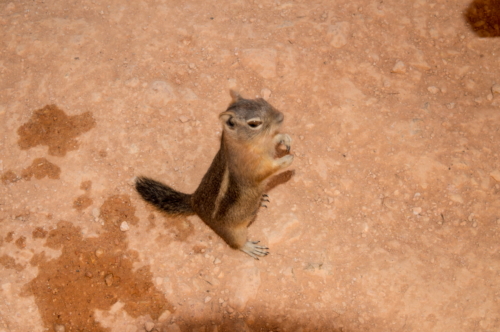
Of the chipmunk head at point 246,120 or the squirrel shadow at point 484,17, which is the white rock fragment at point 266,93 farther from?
the squirrel shadow at point 484,17

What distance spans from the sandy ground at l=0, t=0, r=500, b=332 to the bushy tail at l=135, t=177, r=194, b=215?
222 millimetres

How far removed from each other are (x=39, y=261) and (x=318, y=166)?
3391mm

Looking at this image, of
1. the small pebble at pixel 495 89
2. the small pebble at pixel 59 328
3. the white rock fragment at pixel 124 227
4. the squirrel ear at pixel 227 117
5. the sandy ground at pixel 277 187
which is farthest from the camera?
the small pebble at pixel 495 89

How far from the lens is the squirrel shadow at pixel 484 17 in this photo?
5770 millimetres

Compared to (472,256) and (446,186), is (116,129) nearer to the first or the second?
(446,186)

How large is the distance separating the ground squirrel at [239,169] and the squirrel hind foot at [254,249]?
94 millimetres

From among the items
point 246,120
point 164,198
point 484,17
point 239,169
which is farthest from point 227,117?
point 484,17

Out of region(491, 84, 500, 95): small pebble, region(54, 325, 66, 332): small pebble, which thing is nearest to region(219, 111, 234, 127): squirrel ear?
region(54, 325, 66, 332): small pebble

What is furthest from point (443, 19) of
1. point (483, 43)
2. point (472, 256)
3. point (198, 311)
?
point (198, 311)

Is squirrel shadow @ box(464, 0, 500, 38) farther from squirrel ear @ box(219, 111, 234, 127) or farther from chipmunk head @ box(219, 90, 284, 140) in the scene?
squirrel ear @ box(219, 111, 234, 127)

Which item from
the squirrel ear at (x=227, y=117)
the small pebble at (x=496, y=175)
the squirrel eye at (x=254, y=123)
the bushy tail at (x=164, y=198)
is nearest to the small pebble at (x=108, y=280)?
the bushy tail at (x=164, y=198)

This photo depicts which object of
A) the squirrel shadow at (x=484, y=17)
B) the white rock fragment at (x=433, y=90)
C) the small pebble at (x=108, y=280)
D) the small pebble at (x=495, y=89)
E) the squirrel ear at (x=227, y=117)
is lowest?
the small pebble at (x=108, y=280)

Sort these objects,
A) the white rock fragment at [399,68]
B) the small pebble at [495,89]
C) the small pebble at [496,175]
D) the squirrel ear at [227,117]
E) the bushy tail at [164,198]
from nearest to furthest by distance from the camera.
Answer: the squirrel ear at [227,117] → the bushy tail at [164,198] → the small pebble at [496,175] → the small pebble at [495,89] → the white rock fragment at [399,68]

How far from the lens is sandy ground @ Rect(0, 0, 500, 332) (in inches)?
162
